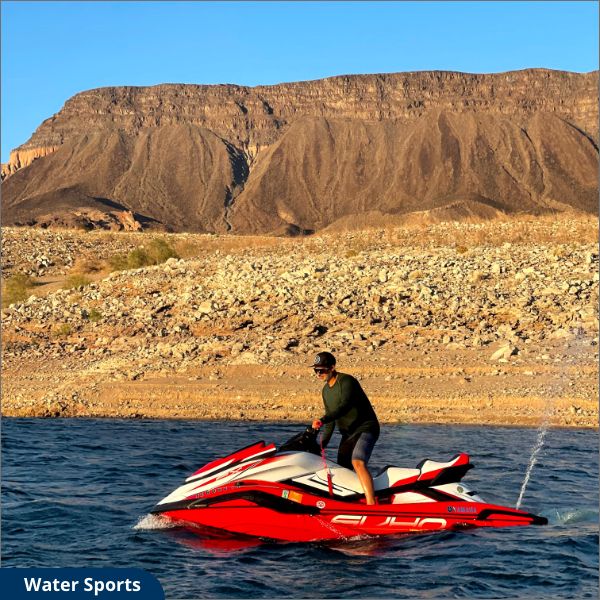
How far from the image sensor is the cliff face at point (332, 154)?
15350 cm

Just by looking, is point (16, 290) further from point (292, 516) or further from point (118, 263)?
point (292, 516)

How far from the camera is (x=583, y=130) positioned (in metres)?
171

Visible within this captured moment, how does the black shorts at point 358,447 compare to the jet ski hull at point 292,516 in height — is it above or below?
above

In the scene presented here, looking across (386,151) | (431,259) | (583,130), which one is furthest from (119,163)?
(431,259)

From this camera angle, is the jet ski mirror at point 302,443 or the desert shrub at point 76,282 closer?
the jet ski mirror at point 302,443

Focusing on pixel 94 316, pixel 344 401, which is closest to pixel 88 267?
pixel 94 316

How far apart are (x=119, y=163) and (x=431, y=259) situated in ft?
497

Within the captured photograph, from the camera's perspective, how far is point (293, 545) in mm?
11898

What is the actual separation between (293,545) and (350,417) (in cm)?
166

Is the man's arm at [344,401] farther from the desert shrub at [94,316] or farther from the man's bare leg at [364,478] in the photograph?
the desert shrub at [94,316]

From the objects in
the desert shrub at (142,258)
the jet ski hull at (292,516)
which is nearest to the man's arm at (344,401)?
the jet ski hull at (292,516)

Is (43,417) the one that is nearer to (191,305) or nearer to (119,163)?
(191,305)

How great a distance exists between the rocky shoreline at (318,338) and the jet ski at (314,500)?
22.9ft

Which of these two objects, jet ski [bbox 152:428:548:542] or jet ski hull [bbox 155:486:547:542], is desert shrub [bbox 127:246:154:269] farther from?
jet ski hull [bbox 155:486:547:542]
